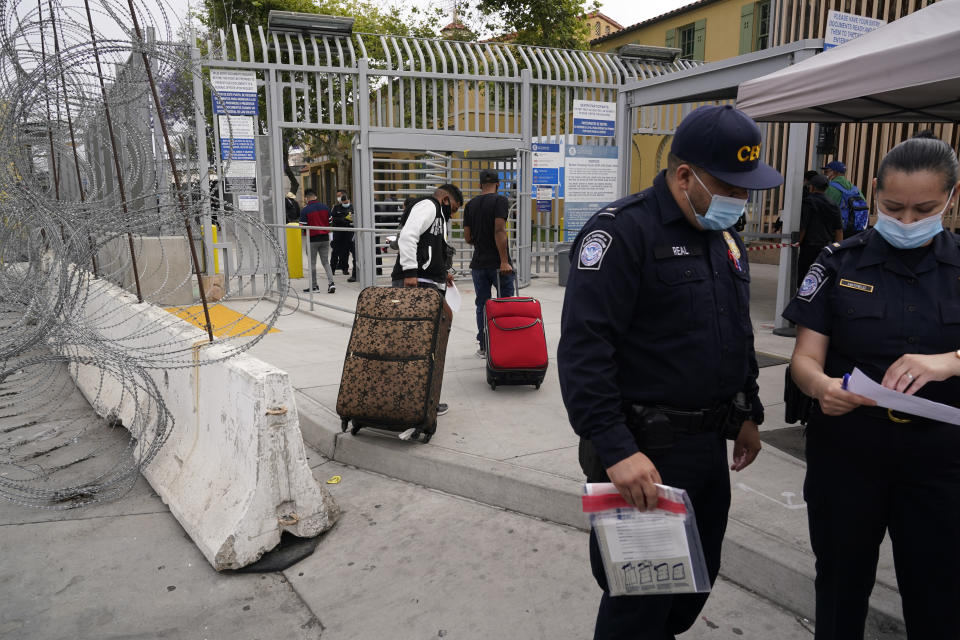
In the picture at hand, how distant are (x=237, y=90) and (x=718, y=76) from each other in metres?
6.73

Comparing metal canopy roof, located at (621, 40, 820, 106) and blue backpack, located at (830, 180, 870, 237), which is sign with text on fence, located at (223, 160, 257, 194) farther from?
blue backpack, located at (830, 180, 870, 237)

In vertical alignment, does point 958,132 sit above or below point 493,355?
above

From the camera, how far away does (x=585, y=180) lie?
12164 mm

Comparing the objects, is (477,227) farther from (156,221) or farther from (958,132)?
(958,132)

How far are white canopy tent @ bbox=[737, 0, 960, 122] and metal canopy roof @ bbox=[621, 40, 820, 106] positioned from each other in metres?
1.22

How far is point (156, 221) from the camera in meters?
3.71

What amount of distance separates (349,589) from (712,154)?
2368 mm

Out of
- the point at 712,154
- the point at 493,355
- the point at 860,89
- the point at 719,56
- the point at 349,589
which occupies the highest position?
the point at 719,56

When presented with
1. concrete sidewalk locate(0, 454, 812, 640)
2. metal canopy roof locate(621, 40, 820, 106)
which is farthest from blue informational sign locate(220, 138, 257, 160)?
concrete sidewalk locate(0, 454, 812, 640)

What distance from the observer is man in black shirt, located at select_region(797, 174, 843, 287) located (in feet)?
24.5

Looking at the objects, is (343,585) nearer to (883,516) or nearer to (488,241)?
(883,516)

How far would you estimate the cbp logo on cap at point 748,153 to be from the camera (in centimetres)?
190

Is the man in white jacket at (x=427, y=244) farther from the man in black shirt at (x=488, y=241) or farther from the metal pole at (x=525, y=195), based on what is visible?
the metal pole at (x=525, y=195)

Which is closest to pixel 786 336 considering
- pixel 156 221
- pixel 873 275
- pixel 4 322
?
pixel 873 275
